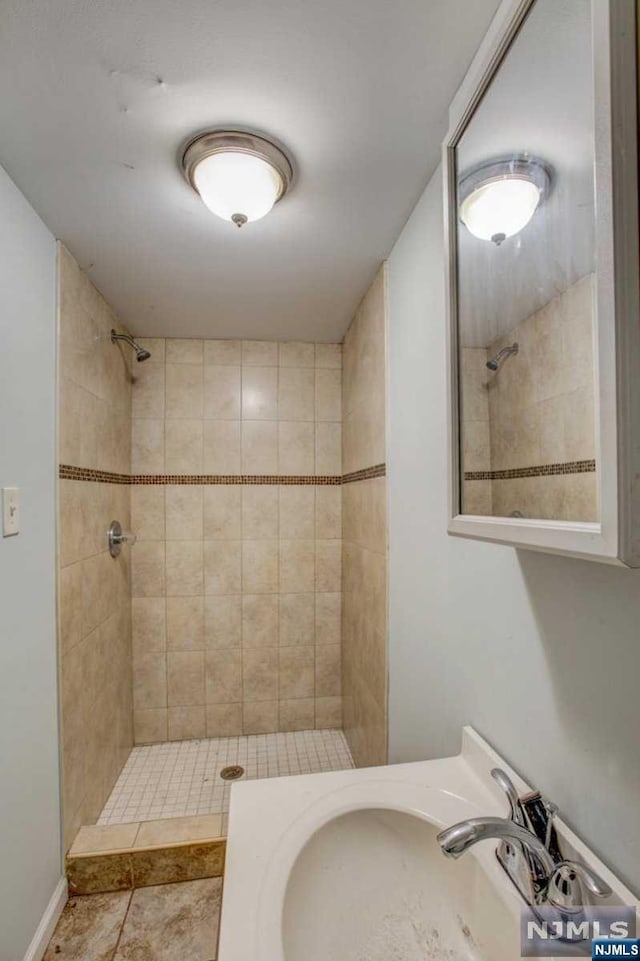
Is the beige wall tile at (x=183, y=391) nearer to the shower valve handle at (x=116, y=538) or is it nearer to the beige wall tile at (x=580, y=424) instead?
the shower valve handle at (x=116, y=538)

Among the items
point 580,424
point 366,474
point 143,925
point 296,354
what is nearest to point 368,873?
point 580,424

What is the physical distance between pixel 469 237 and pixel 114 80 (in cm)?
85

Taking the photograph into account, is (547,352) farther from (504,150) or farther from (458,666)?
(458,666)

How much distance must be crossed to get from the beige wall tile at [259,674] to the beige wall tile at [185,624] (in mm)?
286

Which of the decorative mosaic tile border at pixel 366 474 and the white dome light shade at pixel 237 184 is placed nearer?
the white dome light shade at pixel 237 184

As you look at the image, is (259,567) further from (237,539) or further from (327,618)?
(327,618)

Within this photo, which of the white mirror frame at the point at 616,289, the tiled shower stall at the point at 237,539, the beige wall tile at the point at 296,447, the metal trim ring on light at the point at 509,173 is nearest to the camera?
the white mirror frame at the point at 616,289

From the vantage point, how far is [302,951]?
67cm

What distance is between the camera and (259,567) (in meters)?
2.59

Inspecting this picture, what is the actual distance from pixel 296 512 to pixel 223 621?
754mm

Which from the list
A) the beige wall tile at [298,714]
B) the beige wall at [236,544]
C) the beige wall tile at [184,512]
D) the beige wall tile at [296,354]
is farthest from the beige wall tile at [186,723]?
the beige wall tile at [296,354]

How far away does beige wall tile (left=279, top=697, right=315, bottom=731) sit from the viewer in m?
2.58

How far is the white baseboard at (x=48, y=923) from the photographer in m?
1.30

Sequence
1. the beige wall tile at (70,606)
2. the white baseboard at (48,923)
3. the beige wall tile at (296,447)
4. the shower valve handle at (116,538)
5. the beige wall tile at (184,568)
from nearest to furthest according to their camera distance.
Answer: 1. the white baseboard at (48,923)
2. the beige wall tile at (70,606)
3. the shower valve handle at (116,538)
4. the beige wall tile at (184,568)
5. the beige wall tile at (296,447)
